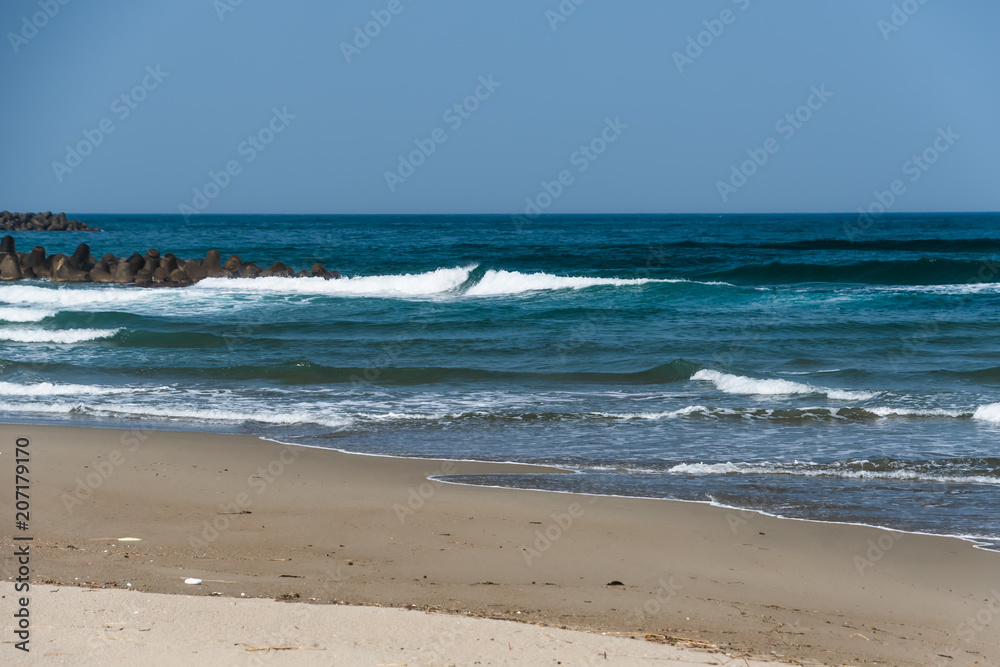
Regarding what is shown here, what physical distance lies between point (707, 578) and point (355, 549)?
7.27 ft

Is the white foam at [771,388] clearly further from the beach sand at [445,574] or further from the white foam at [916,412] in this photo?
the beach sand at [445,574]

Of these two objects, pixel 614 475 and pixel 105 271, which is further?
pixel 105 271

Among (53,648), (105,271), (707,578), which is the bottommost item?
(105,271)

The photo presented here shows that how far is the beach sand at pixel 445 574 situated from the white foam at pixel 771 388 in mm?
5097

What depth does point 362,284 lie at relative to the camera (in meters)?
29.7

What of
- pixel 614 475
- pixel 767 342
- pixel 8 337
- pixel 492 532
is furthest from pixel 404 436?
pixel 8 337

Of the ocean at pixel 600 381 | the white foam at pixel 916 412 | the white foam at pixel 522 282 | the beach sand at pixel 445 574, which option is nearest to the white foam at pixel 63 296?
the ocean at pixel 600 381

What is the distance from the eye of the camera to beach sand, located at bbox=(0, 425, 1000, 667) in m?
3.52

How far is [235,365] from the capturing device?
13.5 m

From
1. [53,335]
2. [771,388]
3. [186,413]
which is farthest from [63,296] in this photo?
[771,388]

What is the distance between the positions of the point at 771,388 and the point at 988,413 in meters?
2.58

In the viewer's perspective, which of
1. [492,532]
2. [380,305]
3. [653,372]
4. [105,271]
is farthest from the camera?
[105,271]

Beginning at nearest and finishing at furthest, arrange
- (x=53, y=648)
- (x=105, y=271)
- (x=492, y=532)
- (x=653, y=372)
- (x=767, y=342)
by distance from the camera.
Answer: (x=53, y=648) → (x=492, y=532) → (x=653, y=372) → (x=767, y=342) → (x=105, y=271)

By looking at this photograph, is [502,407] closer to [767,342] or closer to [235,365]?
[235,365]
